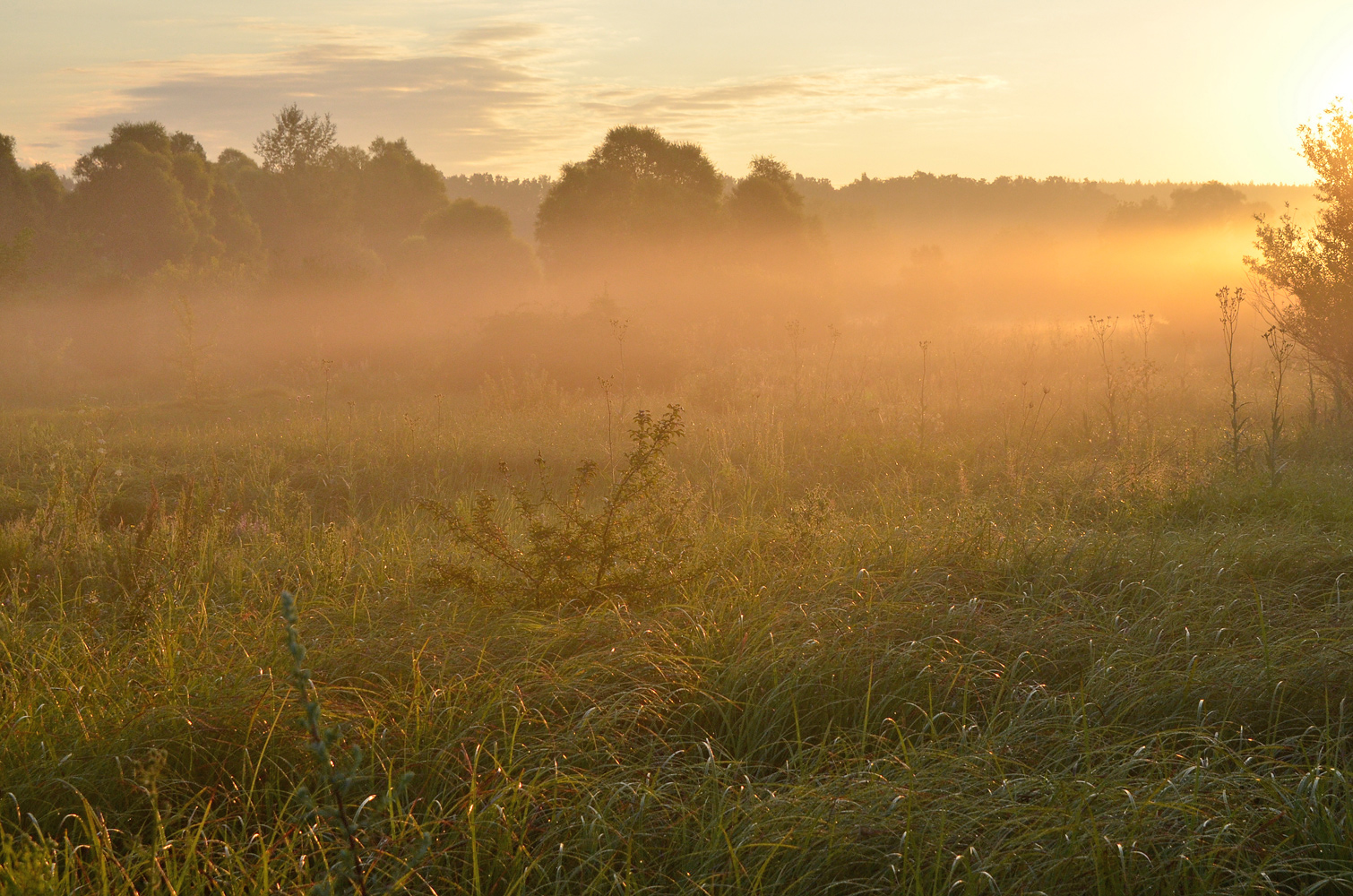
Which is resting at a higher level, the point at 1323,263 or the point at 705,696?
the point at 1323,263

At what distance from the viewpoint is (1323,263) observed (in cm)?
978

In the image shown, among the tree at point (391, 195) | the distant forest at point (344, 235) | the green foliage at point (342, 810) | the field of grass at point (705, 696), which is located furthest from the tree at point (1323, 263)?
the tree at point (391, 195)

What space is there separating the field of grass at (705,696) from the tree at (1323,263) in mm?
3579

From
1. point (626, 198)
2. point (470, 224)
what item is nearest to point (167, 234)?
point (470, 224)

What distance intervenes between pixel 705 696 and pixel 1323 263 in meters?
9.73

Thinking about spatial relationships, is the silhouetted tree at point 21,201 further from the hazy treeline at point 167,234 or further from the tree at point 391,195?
the tree at point 391,195

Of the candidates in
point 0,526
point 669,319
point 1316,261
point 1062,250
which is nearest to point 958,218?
point 1062,250

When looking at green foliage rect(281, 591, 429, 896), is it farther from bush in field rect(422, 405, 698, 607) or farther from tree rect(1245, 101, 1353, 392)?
tree rect(1245, 101, 1353, 392)

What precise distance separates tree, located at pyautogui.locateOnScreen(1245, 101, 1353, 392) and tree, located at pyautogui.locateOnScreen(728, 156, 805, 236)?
2350 cm

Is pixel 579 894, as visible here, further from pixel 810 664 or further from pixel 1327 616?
pixel 1327 616

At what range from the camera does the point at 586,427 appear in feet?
35.5

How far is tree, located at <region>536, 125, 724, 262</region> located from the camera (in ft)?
101

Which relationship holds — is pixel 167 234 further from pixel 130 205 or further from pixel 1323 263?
pixel 1323 263

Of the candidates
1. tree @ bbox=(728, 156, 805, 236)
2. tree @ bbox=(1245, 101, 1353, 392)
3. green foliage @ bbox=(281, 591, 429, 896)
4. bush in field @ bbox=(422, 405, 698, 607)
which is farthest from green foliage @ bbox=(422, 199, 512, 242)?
green foliage @ bbox=(281, 591, 429, 896)
